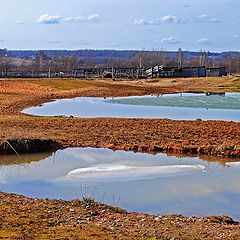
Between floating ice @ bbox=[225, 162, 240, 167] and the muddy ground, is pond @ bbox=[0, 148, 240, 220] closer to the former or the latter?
floating ice @ bbox=[225, 162, 240, 167]

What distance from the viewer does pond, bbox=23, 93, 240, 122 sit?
36.7 metres

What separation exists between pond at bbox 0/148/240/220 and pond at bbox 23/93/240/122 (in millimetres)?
14303

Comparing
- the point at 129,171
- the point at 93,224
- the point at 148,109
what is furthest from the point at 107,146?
the point at 148,109

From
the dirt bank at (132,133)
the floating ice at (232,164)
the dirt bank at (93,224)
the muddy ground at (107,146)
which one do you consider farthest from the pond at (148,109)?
the dirt bank at (93,224)

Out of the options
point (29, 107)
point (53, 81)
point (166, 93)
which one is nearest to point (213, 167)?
point (29, 107)

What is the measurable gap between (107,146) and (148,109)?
1868cm

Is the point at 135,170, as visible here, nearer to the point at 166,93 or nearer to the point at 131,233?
the point at 131,233

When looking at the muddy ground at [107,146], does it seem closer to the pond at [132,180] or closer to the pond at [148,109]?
the pond at [132,180]

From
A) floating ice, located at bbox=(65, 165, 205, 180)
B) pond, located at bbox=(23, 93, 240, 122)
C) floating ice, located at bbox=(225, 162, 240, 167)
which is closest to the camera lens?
floating ice, located at bbox=(65, 165, 205, 180)

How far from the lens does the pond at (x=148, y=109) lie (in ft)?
120

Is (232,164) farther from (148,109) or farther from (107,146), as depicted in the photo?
(148,109)

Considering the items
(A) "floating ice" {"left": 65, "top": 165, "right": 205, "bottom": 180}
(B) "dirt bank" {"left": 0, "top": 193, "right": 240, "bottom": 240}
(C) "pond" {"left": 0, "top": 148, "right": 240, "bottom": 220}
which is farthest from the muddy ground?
(A) "floating ice" {"left": 65, "top": 165, "right": 205, "bottom": 180}

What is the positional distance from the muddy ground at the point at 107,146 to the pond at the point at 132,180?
4.28 ft

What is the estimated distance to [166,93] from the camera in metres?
61.6
